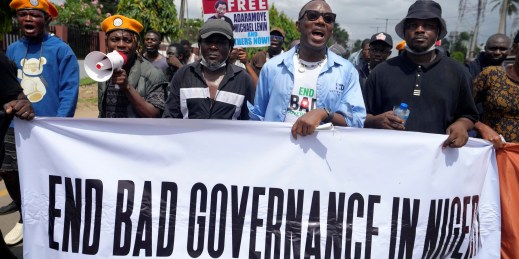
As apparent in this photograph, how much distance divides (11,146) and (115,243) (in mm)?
1368

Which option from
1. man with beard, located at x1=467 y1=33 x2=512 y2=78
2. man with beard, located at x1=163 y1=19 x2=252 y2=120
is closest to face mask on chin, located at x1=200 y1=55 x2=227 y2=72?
man with beard, located at x1=163 y1=19 x2=252 y2=120

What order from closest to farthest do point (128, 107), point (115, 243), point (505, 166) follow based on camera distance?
1. point (115, 243)
2. point (505, 166)
3. point (128, 107)

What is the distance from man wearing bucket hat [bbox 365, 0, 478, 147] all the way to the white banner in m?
0.27

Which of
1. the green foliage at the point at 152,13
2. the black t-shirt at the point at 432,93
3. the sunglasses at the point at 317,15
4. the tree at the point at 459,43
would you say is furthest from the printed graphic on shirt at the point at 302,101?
the tree at the point at 459,43

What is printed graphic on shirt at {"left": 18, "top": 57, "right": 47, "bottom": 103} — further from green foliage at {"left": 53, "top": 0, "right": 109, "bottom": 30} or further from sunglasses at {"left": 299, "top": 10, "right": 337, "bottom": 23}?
green foliage at {"left": 53, "top": 0, "right": 109, "bottom": 30}

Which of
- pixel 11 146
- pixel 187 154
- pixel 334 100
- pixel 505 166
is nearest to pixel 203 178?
pixel 187 154

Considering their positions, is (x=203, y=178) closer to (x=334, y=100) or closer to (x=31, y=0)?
(x=334, y=100)

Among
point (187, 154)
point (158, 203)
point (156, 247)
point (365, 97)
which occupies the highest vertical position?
point (365, 97)

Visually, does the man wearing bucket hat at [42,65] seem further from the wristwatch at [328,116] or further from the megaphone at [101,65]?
the wristwatch at [328,116]

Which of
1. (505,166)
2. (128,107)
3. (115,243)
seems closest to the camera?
(115,243)

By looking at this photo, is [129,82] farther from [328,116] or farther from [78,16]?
[78,16]

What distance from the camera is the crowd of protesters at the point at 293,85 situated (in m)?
3.03

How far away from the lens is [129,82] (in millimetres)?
3555

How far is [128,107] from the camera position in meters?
3.58
